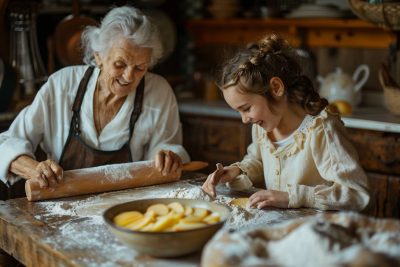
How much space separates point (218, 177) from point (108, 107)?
0.66 metres

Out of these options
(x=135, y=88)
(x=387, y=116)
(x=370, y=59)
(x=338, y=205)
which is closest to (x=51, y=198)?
(x=135, y=88)

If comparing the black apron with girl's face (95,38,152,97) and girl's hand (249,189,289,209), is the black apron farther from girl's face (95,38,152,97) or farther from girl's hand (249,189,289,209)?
girl's hand (249,189,289,209)

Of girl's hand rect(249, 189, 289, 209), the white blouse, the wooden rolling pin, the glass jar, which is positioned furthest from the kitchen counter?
girl's hand rect(249, 189, 289, 209)

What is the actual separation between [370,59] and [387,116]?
0.64 meters

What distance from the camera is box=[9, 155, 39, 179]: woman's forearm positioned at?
6.65 feet

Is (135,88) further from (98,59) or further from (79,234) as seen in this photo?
(79,234)

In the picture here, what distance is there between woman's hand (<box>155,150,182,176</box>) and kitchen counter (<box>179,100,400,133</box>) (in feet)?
3.98

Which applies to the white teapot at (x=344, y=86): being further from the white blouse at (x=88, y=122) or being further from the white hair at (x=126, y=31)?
→ the white hair at (x=126, y=31)

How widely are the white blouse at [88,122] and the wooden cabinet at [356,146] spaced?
91cm

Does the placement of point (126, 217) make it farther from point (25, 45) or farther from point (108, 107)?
point (25, 45)

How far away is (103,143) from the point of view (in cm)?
238

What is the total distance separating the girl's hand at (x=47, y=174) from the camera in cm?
193

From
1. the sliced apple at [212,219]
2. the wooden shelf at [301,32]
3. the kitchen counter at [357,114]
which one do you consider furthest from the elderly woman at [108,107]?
the wooden shelf at [301,32]

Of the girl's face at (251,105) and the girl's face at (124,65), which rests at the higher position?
the girl's face at (124,65)
